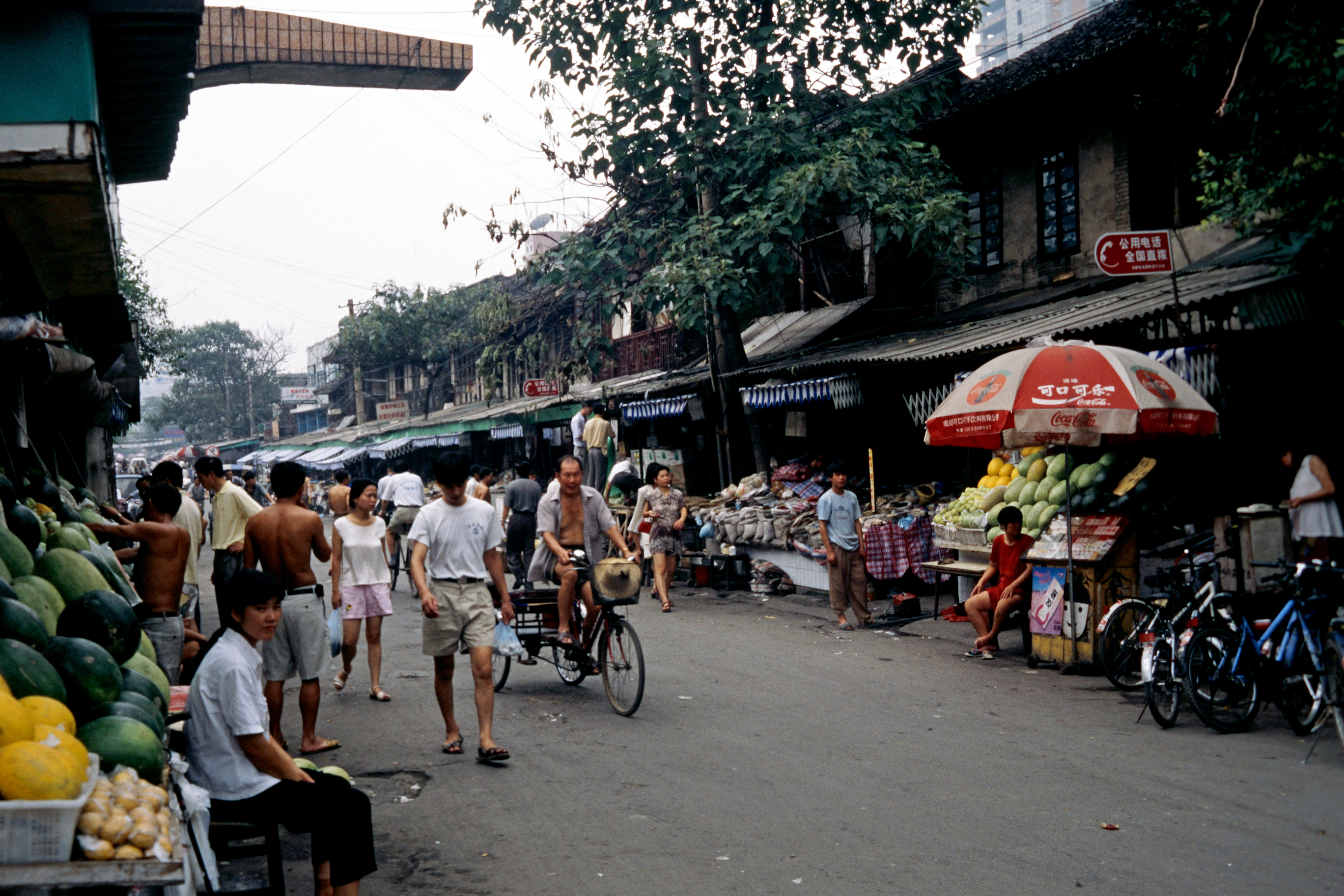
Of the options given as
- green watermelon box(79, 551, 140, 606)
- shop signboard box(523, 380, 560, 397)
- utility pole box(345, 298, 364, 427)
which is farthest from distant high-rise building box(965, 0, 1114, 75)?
green watermelon box(79, 551, 140, 606)

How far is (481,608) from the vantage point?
6898 millimetres

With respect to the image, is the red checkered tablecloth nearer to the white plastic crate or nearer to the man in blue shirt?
the man in blue shirt

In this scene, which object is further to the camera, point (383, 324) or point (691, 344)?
point (383, 324)

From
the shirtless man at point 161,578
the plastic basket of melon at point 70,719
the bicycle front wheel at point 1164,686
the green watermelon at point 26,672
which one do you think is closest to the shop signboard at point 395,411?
the shirtless man at point 161,578

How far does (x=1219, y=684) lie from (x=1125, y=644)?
1277 mm

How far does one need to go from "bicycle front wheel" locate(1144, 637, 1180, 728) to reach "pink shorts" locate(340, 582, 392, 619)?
5519 mm

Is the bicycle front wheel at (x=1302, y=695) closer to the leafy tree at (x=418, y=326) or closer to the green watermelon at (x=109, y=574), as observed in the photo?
the green watermelon at (x=109, y=574)

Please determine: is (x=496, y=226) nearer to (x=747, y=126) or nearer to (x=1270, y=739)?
(x=747, y=126)

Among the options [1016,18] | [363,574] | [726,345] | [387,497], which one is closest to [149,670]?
[363,574]

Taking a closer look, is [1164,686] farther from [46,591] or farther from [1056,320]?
[46,591]

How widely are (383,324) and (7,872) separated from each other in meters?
42.4

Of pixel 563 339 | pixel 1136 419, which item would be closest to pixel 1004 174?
pixel 1136 419

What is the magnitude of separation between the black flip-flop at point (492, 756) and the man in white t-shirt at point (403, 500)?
826 centimetres

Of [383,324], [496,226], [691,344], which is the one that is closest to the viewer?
[496,226]
